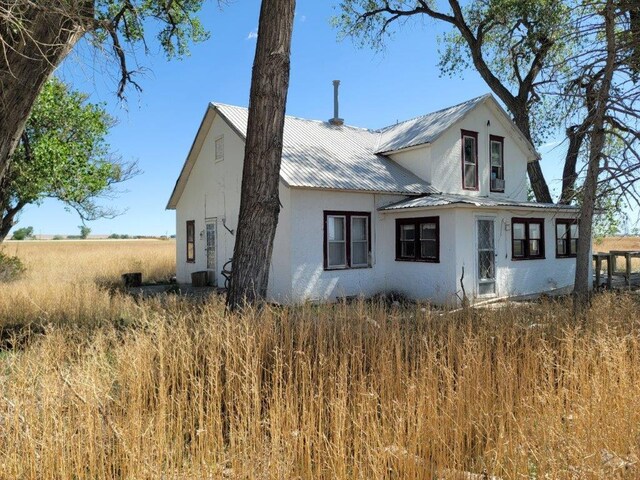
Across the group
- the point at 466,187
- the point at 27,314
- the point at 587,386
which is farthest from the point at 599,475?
the point at 466,187

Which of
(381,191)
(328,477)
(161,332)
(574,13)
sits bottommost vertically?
(328,477)

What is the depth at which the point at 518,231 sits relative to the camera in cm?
1477

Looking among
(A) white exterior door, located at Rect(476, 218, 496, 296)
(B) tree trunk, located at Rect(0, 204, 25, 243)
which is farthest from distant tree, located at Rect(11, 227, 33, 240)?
(A) white exterior door, located at Rect(476, 218, 496, 296)

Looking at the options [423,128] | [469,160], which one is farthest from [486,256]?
[423,128]

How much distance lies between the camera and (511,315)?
263 inches

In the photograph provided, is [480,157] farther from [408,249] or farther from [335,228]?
[335,228]

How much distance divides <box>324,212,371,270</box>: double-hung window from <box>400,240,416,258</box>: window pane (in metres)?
1.08

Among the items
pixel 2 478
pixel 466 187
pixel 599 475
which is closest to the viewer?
pixel 599 475

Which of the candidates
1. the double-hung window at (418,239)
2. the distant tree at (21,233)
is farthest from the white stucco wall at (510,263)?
the distant tree at (21,233)

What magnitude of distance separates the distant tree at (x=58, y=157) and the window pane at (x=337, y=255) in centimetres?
972

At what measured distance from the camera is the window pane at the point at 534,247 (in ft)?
49.4

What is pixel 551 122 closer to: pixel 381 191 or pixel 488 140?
pixel 488 140

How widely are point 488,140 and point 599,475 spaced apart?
628 inches

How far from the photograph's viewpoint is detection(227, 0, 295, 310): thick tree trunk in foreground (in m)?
7.20
